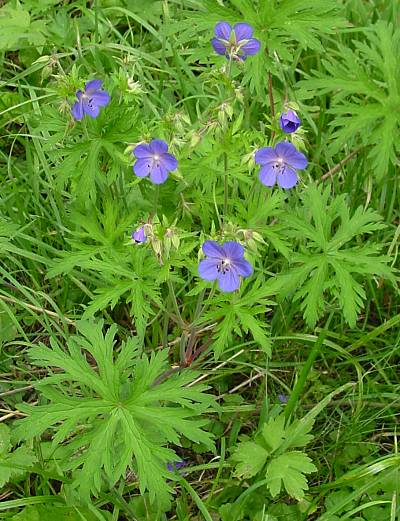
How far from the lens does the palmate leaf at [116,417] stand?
7.34ft

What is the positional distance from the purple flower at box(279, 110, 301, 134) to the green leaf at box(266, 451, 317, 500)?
103 centimetres

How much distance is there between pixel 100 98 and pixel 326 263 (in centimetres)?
90

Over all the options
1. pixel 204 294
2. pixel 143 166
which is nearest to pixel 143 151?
pixel 143 166

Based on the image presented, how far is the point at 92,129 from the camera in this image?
8.61 feet

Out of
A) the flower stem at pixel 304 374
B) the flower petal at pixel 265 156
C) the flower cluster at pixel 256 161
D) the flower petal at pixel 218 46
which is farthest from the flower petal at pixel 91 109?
the flower stem at pixel 304 374

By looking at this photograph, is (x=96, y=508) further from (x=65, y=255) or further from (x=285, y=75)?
(x=285, y=75)

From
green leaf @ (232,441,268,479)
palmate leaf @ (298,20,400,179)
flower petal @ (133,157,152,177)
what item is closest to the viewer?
flower petal @ (133,157,152,177)

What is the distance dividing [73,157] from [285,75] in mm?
1131

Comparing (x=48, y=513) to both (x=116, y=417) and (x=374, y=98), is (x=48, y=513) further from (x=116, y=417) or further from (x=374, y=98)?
(x=374, y=98)

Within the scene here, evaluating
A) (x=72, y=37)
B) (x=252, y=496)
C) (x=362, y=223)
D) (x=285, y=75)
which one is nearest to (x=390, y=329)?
(x=362, y=223)

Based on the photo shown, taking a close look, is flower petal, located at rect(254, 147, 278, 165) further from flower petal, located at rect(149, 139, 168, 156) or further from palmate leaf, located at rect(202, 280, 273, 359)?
palmate leaf, located at rect(202, 280, 273, 359)

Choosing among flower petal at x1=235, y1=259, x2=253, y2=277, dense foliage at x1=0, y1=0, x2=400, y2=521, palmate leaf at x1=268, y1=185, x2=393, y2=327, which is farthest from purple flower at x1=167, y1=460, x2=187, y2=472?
flower petal at x1=235, y1=259, x2=253, y2=277

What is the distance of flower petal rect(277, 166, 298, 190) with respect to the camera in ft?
7.53

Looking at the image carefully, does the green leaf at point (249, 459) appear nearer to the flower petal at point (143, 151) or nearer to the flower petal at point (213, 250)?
the flower petal at point (213, 250)
